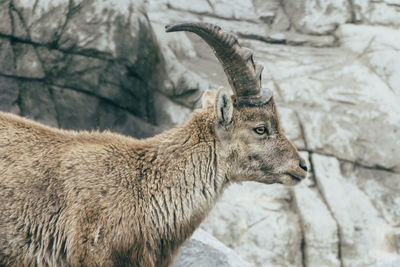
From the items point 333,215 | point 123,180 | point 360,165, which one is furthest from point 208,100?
point 360,165

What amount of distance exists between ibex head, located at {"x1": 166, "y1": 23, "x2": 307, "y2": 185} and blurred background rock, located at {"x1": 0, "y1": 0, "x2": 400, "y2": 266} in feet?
17.7

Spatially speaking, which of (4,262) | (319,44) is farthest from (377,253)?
(4,262)

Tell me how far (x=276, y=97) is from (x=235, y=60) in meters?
6.93

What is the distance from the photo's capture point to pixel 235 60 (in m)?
5.23

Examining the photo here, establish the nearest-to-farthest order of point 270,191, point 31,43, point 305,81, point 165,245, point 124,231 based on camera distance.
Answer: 1. point 124,231
2. point 165,245
3. point 31,43
4. point 270,191
5. point 305,81

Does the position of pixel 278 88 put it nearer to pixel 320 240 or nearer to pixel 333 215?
pixel 333 215

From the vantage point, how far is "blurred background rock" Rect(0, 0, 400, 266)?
10391mm

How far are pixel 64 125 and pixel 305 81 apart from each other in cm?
551

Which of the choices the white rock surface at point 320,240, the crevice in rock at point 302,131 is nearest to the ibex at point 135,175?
the white rock surface at point 320,240

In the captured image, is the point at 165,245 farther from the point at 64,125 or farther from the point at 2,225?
the point at 64,125

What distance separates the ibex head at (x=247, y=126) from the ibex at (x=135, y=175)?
0.01 metres

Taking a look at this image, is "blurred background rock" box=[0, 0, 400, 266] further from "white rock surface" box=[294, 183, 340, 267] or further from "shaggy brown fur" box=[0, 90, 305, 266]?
"shaggy brown fur" box=[0, 90, 305, 266]

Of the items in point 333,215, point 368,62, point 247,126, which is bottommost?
point 333,215

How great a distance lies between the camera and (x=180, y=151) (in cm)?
520
